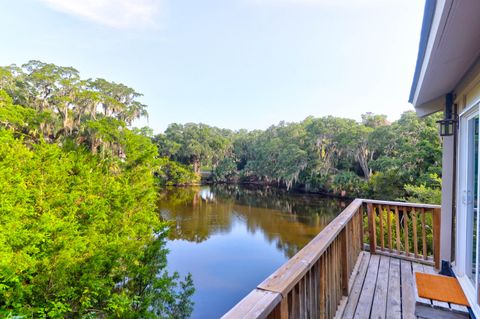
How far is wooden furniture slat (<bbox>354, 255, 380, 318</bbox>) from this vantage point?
2043mm

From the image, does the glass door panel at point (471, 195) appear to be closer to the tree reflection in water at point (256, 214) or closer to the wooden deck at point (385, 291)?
the wooden deck at point (385, 291)

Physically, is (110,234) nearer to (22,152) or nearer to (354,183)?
(22,152)

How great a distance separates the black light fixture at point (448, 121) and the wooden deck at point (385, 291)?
1599 mm

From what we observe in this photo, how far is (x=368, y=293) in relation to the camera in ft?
7.72

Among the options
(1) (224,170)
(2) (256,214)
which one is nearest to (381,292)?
(2) (256,214)

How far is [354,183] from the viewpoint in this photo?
19.5m

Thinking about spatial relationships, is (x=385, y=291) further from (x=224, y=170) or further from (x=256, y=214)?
(x=224, y=170)

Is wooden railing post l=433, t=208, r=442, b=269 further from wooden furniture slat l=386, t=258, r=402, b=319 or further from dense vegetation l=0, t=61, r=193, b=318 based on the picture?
dense vegetation l=0, t=61, r=193, b=318

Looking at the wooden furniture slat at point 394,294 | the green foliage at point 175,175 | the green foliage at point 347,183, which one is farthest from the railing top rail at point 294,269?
the green foliage at point 175,175

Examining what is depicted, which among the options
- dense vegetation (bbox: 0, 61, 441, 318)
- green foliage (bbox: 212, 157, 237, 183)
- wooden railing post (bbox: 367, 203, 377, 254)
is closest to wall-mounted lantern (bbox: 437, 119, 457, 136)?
wooden railing post (bbox: 367, 203, 377, 254)

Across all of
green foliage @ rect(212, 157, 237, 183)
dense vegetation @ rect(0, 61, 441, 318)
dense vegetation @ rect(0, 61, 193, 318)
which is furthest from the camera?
green foliage @ rect(212, 157, 237, 183)

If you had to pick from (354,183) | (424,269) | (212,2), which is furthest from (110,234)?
(354,183)

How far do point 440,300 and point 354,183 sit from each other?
743 inches

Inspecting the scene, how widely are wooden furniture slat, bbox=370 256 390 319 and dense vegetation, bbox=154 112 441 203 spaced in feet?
20.0
